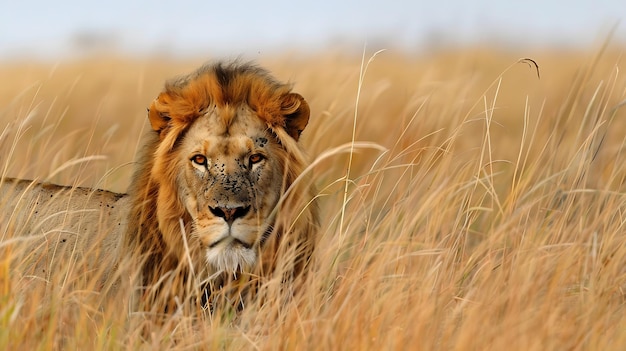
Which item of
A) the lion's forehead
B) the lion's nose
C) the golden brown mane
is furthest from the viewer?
the golden brown mane

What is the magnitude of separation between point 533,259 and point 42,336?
1628 millimetres

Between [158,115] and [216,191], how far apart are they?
532mm

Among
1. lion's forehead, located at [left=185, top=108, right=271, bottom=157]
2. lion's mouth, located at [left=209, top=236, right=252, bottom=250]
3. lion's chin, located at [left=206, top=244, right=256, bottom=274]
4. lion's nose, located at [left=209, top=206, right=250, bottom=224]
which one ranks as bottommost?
lion's chin, located at [left=206, top=244, right=256, bottom=274]

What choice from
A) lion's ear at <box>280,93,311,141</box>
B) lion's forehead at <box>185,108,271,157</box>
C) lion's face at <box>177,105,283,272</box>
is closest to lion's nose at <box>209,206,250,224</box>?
lion's face at <box>177,105,283,272</box>

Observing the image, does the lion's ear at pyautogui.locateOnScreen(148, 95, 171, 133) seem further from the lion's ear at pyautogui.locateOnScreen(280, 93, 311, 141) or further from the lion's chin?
the lion's chin

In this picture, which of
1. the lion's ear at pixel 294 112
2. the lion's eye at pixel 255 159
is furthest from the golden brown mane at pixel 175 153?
the lion's eye at pixel 255 159

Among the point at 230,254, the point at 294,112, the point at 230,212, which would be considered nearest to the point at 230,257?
the point at 230,254

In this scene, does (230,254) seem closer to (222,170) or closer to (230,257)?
(230,257)

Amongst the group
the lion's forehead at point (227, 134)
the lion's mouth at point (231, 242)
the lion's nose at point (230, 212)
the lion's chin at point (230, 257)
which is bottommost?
the lion's chin at point (230, 257)

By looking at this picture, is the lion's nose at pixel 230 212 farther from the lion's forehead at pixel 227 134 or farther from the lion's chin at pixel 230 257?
the lion's forehead at pixel 227 134

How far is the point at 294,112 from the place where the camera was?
3736 mm

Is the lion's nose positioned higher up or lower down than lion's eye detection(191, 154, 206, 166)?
lower down

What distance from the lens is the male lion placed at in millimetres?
3363

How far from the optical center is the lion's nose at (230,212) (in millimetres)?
3299
